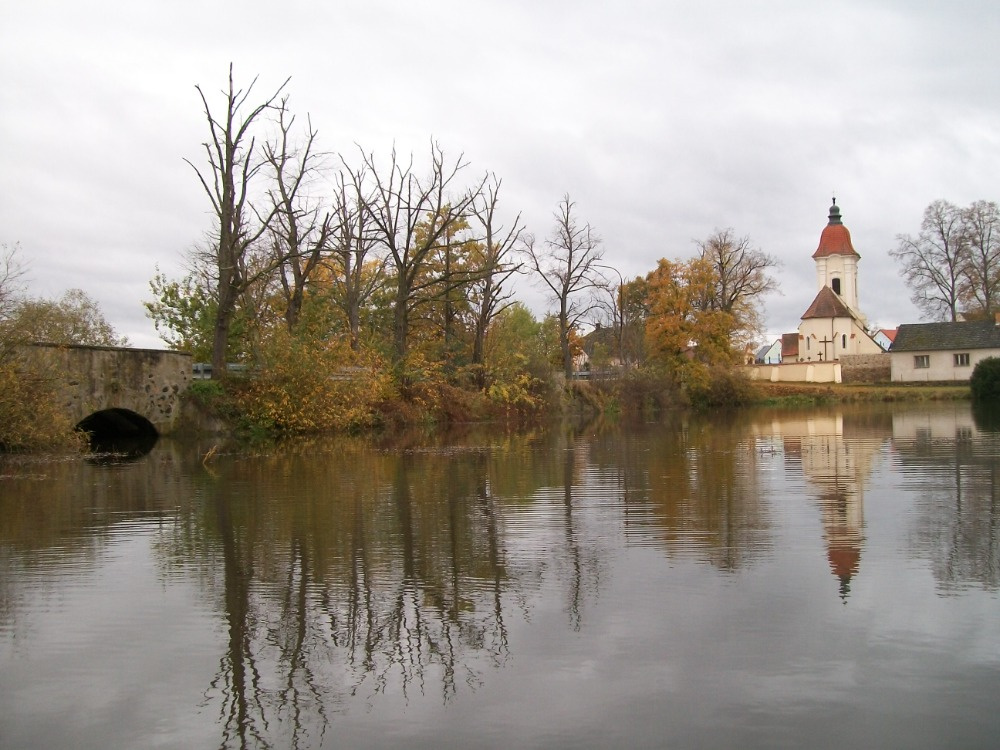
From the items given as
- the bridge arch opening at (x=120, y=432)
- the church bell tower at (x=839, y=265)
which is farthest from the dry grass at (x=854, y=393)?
the bridge arch opening at (x=120, y=432)

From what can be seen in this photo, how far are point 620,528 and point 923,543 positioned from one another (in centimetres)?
304

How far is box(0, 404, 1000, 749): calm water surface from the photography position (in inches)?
193

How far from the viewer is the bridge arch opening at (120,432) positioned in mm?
25203

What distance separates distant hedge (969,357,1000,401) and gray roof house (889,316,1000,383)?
9.91m

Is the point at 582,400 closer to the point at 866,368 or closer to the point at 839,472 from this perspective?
the point at 866,368

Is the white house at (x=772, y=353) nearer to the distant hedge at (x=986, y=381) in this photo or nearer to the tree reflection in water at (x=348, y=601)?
the distant hedge at (x=986, y=381)

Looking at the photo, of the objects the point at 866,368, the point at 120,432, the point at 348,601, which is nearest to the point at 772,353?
the point at 866,368

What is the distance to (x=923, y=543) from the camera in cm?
886

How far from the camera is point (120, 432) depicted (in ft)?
105

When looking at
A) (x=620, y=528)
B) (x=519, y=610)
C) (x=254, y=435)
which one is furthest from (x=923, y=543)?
(x=254, y=435)

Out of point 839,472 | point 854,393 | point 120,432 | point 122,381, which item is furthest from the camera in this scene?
point 854,393

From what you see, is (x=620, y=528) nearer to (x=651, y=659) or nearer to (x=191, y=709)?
(x=651, y=659)

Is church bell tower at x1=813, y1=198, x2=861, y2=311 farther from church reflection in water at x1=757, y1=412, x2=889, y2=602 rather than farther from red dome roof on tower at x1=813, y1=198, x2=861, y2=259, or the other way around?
church reflection in water at x1=757, y1=412, x2=889, y2=602

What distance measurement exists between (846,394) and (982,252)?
16118 millimetres
